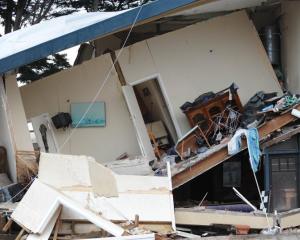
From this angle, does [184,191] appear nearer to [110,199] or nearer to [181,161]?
[181,161]

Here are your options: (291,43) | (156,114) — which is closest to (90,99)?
(156,114)

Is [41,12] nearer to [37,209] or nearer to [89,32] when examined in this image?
[89,32]

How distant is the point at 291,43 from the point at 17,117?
616 centimetres

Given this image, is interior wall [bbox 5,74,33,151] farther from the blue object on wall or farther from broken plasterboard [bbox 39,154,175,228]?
the blue object on wall

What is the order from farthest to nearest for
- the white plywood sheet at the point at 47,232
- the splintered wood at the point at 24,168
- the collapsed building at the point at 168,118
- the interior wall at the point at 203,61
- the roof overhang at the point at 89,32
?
the interior wall at the point at 203,61 < the splintered wood at the point at 24,168 < the roof overhang at the point at 89,32 < the collapsed building at the point at 168,118 < the white plywood sheet at the point at 47,232

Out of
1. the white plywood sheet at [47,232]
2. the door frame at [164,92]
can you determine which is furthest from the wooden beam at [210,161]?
the white plywood sheet at [47,232]

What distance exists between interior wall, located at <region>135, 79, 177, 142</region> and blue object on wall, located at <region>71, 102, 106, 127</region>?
129 cm

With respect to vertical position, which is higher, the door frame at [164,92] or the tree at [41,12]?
the tree at [41,12]

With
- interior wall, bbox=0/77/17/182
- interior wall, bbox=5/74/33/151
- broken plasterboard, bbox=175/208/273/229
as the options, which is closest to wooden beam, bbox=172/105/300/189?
broken plasterboard, bbox=175/208/273/229

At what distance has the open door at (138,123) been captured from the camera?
11.5 meters

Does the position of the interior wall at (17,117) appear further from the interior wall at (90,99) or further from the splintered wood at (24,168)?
the interior wall at (90,99)

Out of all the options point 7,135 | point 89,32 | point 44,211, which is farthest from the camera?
point 7,135

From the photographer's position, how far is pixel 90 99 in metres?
11.9

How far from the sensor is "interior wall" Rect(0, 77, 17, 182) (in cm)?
1021
